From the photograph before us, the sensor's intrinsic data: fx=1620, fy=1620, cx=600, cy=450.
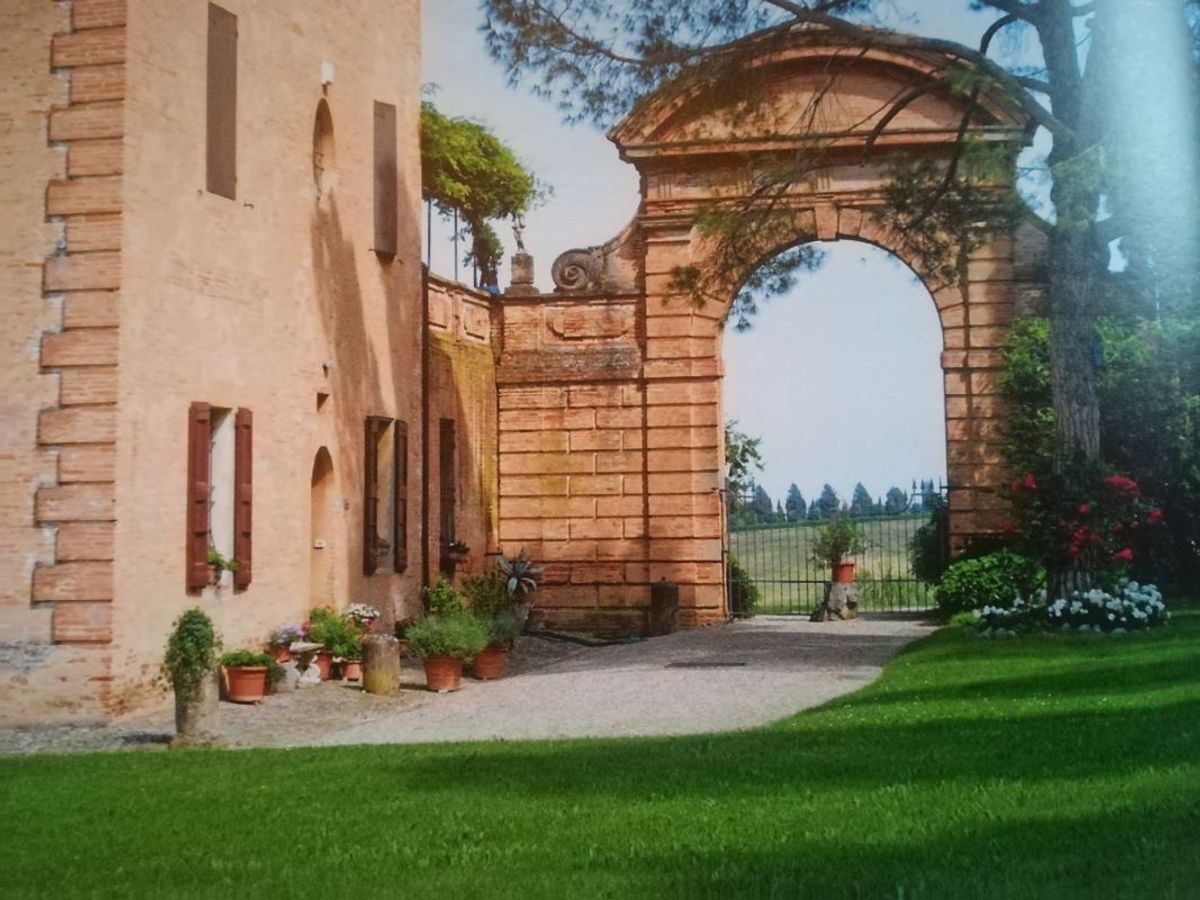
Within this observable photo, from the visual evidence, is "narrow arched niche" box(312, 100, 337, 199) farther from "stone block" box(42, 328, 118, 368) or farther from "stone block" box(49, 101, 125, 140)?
"stone block" box(42, 328, 118, 368)

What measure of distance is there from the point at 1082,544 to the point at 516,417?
Answer: 9306 millimetres

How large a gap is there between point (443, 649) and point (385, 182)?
19.6ft

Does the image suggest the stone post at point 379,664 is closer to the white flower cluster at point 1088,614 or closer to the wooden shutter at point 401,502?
the wooden shutter at point 401,502

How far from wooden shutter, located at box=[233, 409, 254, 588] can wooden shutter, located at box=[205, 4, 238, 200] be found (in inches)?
81.3

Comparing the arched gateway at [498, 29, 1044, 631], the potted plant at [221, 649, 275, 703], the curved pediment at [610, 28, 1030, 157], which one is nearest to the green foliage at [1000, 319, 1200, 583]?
the arched gateway at [498, 29, 1044, 631]

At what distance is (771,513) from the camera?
27.1 m

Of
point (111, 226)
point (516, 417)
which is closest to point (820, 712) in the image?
point (111, 226)

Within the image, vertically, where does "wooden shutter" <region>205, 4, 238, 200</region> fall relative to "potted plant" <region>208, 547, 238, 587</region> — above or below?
above

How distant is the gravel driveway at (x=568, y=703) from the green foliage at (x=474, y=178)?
40.7 ft

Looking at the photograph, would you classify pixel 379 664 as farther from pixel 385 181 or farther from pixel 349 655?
pixel 385 181

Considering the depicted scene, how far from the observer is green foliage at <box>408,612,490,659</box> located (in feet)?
48.5

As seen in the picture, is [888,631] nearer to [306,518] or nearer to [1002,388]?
[1002,388]

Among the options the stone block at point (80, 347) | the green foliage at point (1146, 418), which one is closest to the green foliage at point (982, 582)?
the green foliage at point (1146, 418)

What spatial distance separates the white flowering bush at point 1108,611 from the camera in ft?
50.2
